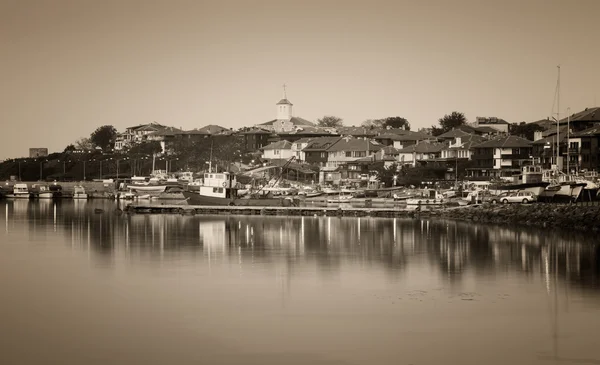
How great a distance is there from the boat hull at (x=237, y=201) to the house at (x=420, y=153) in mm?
16664

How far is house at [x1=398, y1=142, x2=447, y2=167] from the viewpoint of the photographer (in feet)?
172

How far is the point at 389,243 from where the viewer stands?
23688 millimetres

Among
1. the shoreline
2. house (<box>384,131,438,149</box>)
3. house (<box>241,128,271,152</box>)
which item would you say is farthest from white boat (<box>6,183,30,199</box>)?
the shoreline

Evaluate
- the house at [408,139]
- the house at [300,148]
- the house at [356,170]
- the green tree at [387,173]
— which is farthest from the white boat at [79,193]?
the house at [408,139]

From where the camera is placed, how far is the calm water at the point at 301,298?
1233 cm

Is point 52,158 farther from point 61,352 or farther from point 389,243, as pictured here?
point 61,352

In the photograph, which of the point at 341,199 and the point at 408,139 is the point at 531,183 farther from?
the point at 408,139

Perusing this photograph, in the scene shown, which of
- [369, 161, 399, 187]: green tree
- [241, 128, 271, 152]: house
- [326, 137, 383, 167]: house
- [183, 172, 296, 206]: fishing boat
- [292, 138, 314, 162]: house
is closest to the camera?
[183, 172, 296, 206]: fishing boat

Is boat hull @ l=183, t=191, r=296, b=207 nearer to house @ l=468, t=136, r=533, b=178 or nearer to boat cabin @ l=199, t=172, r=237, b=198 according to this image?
boat cabin @ l=199, t=172, r=237, b=198

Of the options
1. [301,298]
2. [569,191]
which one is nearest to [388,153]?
[569,191]

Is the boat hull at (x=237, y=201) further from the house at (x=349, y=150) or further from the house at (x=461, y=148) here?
the house at (x=349, y=150)

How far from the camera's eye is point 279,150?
60.2 m

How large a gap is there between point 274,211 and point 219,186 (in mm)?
4630

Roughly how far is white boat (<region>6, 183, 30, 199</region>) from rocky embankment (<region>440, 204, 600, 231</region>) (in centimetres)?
2862
